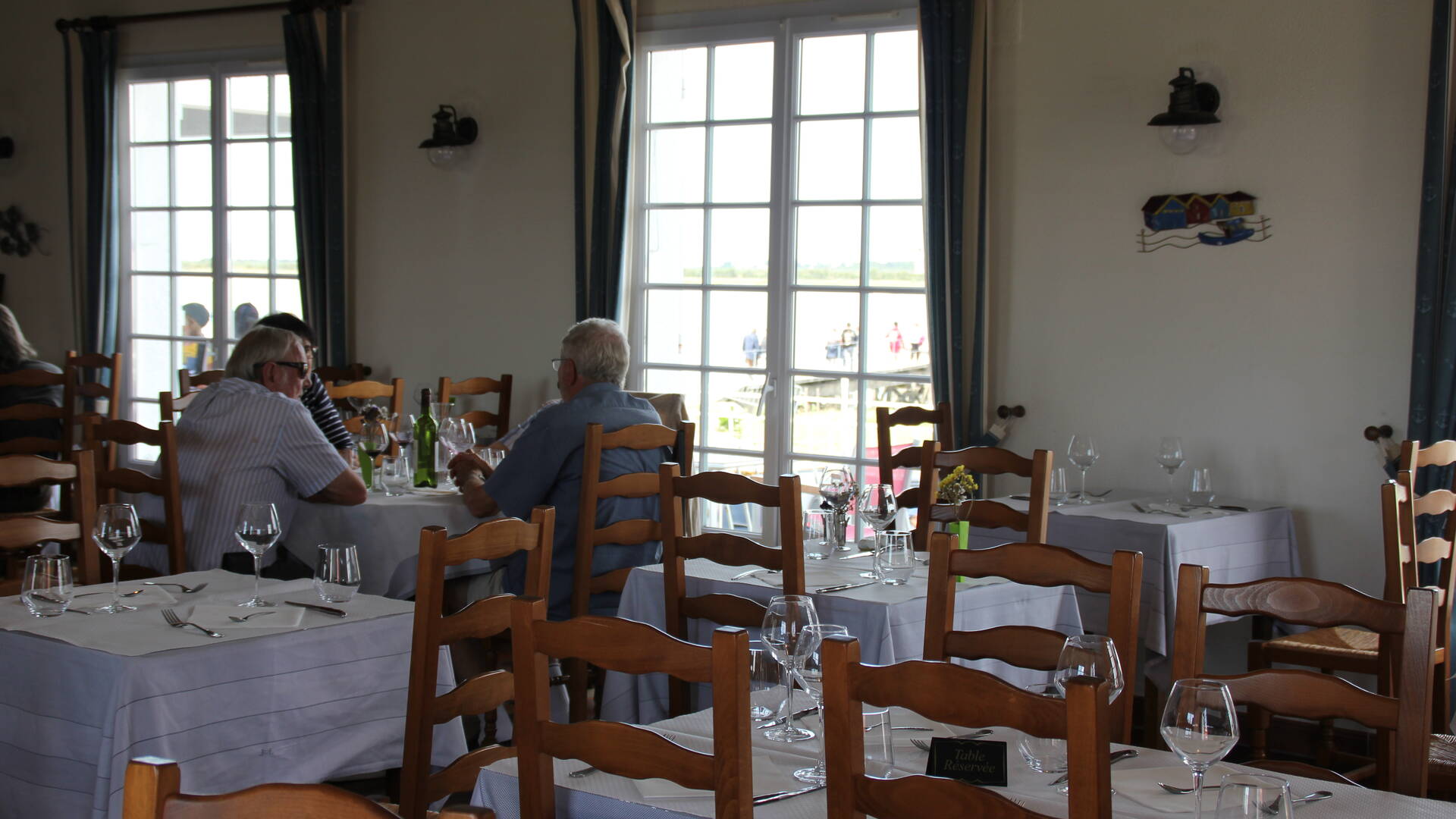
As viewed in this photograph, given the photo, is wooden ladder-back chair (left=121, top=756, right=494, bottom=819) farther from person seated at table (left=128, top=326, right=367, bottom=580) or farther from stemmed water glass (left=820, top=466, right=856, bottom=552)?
person seated at table (left=128, top=326, right=367, bottom=580)

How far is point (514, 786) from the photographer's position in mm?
1941

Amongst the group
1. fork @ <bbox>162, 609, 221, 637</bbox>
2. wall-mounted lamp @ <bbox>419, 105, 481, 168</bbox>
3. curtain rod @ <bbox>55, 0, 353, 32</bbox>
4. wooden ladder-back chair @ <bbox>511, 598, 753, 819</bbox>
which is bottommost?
fork @ <bbox>162, 609, 221, 637</bbox>

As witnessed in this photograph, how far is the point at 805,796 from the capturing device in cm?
190

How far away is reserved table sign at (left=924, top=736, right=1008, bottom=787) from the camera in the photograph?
1.94 m

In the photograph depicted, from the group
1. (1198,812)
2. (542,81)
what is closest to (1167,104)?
(542,81)

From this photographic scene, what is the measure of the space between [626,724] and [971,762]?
538 mm

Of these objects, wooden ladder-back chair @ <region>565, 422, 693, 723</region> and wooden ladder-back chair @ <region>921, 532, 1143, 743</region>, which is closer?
wooden ladder-back chair @ <region>921, 532, 1143, 743</region>

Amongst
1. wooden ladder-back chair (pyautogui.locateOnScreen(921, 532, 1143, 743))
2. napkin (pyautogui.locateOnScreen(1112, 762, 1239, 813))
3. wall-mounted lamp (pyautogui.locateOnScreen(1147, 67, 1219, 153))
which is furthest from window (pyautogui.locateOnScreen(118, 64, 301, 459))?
napkin (pyautogui.locateOnScreen(1112, 762, 1239, 813))

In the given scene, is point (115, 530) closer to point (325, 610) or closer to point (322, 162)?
point (325, 610)

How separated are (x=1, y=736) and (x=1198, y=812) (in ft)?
6.93

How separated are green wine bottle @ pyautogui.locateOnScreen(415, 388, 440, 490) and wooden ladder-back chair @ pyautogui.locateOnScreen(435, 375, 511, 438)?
48.0 inches

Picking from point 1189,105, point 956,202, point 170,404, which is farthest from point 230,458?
point 1189,105

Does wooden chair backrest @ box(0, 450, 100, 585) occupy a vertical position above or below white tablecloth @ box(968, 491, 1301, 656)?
above

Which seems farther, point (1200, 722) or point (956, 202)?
point (956, 202)
